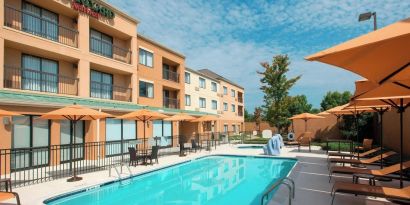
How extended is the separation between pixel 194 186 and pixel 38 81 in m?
11.1

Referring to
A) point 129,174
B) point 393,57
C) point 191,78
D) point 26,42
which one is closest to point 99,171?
point 129,174

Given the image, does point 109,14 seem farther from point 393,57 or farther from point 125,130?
point 393,57

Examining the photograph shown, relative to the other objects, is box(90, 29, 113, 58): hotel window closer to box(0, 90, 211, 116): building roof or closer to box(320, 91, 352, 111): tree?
box(0, 90, 211, 116): building roof

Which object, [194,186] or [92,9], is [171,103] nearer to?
[92,9]

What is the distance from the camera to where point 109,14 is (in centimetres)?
2080

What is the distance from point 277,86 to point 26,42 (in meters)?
26.1

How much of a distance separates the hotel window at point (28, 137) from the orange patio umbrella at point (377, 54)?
45.6 feet

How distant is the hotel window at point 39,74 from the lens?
15926 millimetres

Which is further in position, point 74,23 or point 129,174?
point 74,23

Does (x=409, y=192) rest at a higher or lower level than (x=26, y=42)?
lower

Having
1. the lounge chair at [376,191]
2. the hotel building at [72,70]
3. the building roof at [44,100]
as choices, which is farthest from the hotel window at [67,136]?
the lounge chair at [376,191]

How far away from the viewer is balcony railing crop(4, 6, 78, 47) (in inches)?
603

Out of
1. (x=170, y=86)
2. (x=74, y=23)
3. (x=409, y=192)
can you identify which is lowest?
(x=409, y=192)

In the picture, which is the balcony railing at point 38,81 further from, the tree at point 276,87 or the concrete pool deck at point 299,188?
the tree at point 276,87
